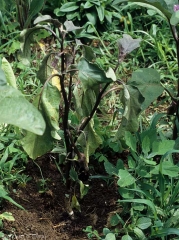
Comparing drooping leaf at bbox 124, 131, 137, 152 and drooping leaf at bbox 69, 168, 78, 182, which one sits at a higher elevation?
drooping leaf at bbox 124, 131, 137, 152

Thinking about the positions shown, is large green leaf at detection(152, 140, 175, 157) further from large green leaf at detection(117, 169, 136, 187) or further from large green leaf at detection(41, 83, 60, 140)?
large green leaf at detection(41, 83, 60, 140)

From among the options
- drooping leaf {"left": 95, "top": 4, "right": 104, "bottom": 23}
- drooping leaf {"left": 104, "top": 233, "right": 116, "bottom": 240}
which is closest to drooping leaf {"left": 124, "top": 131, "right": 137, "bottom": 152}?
drooping leaf {"left": 104, "top": 233, "right": 116, "bottom": 240}

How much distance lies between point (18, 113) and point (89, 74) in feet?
1.31

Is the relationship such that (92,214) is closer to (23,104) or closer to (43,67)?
(43,67)

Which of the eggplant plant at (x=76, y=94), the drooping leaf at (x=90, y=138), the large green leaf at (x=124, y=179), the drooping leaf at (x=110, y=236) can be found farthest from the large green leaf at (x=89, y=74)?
the drooping leaf at (x=110, y=236)

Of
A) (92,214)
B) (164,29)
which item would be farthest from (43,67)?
(164,29)

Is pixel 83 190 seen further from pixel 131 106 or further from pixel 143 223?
pixel 131 106

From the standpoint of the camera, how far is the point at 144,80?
2.15 metres

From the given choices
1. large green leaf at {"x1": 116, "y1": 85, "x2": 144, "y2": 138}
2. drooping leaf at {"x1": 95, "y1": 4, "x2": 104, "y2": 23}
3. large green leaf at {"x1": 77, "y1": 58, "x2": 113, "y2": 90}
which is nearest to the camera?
large green leaf at {"x1": 77, "y1": 58, "x2": 113, "y2": 90}

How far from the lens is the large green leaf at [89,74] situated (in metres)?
1.67

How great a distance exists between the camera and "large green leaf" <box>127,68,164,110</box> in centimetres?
213

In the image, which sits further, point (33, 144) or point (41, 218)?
point (41, 218)

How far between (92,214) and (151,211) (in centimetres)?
26

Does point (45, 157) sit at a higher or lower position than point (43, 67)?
lower
